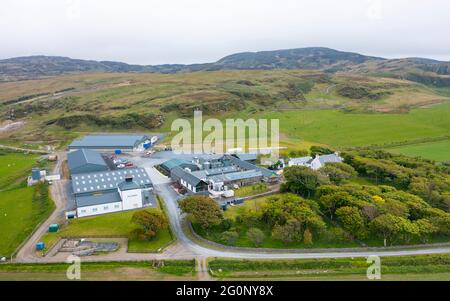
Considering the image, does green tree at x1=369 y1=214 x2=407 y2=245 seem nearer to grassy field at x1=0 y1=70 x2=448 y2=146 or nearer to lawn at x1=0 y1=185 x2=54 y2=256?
lawn at x1=0 y1=185 x2=54 y2=256

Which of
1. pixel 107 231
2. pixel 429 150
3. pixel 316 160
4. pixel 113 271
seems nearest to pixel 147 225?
pixel 107 231

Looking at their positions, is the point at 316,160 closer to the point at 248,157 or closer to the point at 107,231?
the point at 248,157

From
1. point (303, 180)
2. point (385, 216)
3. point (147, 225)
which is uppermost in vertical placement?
point (303, 180)

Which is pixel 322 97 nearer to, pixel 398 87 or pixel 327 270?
pixel 398 87

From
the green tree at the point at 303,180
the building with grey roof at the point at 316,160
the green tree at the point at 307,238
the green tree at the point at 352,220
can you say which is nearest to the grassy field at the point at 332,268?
the green tree at the point at 307,238

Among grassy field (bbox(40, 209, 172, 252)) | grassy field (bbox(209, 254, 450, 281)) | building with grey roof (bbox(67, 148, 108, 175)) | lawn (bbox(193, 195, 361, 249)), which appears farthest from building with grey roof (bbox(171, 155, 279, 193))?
grassy field (bbox(209, 254, 450, 281))
